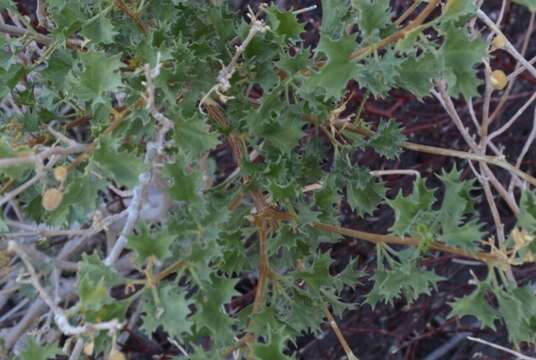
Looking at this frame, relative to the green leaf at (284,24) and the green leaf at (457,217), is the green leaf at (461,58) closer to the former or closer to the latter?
the green leaf at (457,217)

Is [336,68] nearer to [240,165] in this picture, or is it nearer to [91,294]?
[240,165]

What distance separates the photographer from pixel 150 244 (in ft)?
3.12

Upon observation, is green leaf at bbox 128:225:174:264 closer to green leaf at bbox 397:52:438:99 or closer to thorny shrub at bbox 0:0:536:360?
thorny shrub at bbox 0:0:536:360

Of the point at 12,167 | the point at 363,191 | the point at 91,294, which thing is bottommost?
the point at 363,191

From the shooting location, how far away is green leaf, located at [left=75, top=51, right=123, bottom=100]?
3.29 feet

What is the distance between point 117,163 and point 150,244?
11cm

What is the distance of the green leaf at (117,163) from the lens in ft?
3.07

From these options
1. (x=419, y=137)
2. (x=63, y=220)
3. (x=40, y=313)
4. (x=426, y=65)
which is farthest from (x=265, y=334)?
(x=419, y=137)

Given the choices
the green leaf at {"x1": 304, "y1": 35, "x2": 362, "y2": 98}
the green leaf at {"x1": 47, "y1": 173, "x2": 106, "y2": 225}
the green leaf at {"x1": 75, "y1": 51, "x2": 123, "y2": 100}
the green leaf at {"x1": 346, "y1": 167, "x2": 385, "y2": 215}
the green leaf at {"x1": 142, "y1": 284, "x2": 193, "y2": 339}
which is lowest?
the green leaf at {"x1": 346, "y1": 167, "x2": 385, "y2": 215}

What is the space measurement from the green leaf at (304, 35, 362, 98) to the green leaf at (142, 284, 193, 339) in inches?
12.0

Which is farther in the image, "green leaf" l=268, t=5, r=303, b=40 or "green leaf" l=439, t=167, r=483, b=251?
"green leaf" l=268, t=5, r=303, b=40

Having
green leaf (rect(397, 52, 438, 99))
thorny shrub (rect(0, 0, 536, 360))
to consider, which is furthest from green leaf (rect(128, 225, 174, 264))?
green leaf (rect(397, 52, 438, 99))

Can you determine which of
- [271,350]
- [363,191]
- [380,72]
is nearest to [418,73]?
[380,72]

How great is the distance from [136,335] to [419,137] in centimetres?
94
